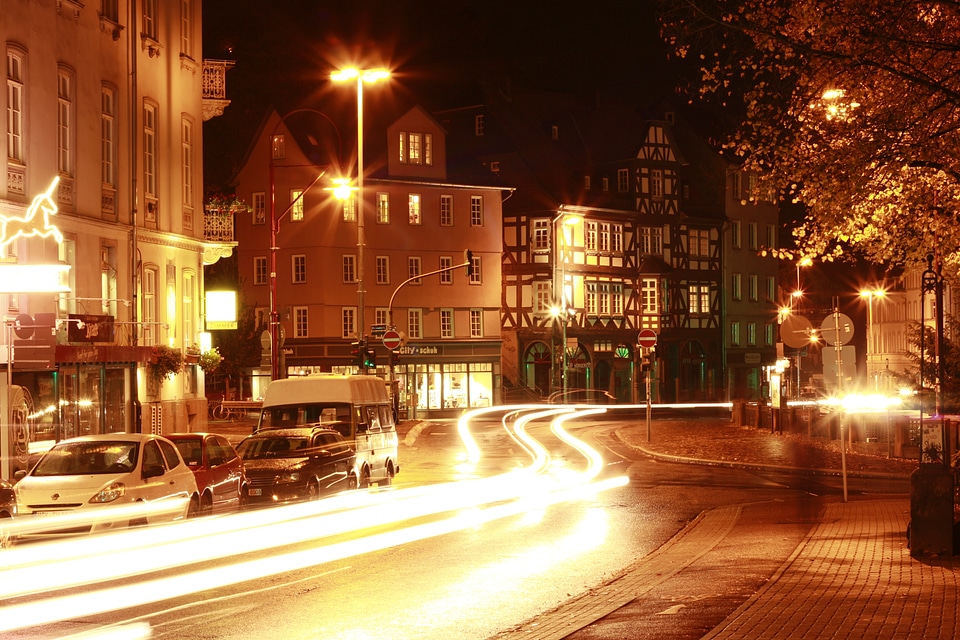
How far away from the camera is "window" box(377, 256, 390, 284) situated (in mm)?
71625

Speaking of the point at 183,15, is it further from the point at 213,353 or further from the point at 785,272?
the point at 785,272

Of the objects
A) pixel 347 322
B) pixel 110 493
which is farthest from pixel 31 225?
pixel 347 322

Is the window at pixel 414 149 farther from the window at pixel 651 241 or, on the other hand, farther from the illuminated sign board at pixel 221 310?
the illuminated sign board at pixel 221 310

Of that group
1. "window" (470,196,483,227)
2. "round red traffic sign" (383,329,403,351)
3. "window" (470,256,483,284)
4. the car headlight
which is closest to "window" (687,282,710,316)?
"window" (470,256,483,284)

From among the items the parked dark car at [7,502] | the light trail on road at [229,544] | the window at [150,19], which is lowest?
the light trail on road at [229,544]

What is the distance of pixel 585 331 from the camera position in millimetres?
79438

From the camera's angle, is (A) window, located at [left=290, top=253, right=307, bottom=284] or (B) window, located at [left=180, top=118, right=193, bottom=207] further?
(A) window, located at [left=290, top=253, right=307, bottom=284]

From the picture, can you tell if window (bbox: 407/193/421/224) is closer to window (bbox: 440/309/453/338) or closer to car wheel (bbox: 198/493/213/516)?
window (bbox: 440/309/453/338)

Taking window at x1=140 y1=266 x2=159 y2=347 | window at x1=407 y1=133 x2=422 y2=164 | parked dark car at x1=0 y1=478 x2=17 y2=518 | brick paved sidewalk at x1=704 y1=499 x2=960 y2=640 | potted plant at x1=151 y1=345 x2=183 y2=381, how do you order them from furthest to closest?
window at x1=407 y1=133 x2=422 y2=164 < window at x1=140 y1=266 x2=159 y2=347 < potted plant at x1=151 y1=345 x2=183 y2=381 < parked dark car at x1=0 y1=478 x2=17 y2=518 < brick paved sidewalk at x1=704 y1=499 x2=960 y2=640

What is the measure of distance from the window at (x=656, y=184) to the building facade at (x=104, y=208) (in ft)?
148

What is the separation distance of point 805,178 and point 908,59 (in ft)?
6.48

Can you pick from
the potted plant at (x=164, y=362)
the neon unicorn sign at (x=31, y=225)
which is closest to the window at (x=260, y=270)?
the potted plant at (x=164, y=362)

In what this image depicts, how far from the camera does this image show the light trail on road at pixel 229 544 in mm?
13070

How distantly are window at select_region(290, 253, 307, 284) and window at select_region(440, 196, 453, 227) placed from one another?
8.05 meters
